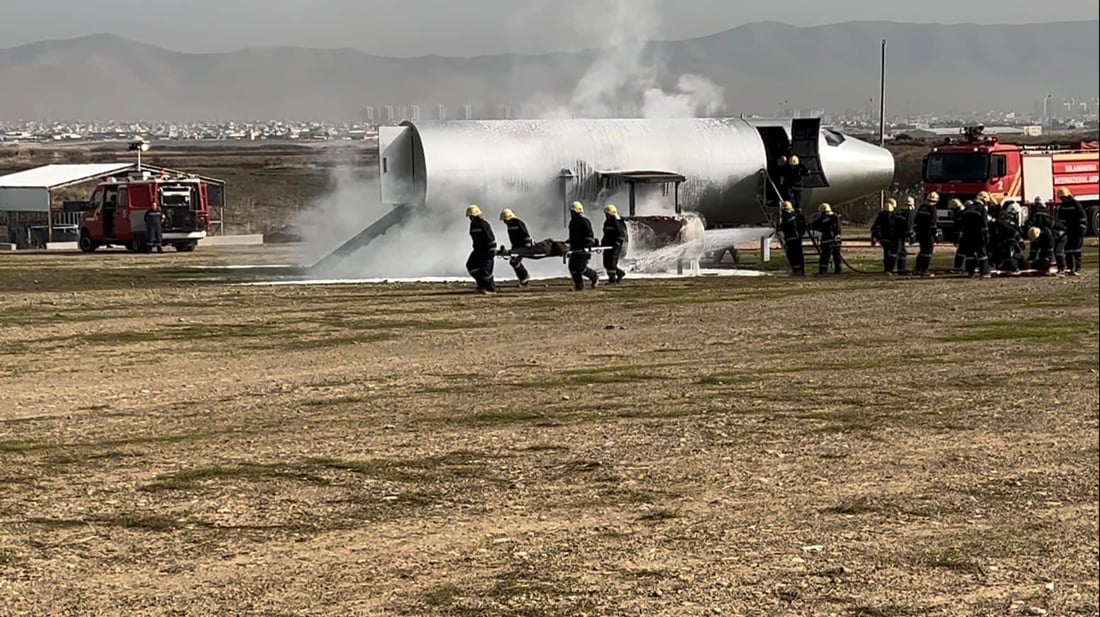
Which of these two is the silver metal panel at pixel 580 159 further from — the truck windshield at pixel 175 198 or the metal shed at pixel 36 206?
the metal shed at pixel 36 206

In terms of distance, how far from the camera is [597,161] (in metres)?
26.8

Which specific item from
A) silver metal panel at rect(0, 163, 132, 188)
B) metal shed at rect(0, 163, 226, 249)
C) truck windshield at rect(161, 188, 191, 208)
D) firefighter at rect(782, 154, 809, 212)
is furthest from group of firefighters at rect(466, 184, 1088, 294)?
silver metal panel at rect(0, 163, 132, 188)

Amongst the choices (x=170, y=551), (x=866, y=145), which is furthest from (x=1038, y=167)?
(x=170, y=551)

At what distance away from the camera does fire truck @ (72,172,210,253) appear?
130 feet

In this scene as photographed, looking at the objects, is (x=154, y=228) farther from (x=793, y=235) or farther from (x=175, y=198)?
(x=793, y=235)

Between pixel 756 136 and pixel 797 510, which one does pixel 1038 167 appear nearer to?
pixel 756 136

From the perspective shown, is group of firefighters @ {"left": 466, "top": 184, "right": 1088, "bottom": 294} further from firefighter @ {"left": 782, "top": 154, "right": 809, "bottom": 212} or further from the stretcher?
firefighter @ {"left": 782, "top": 154, "right": 809, "bottom": 212}

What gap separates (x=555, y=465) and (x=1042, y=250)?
1672cm

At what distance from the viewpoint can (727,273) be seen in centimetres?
2730

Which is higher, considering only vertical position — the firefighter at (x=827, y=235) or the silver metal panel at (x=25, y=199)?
the silver metal panel at (x=25, y=199)

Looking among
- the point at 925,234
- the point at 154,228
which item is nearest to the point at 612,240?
the point at 925,234

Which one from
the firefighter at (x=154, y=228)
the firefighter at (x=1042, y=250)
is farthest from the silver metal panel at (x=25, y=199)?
the firefighter at (x=1042, y=250)

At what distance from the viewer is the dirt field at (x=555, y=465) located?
7258mm

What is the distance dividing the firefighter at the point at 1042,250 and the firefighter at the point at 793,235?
3.69 meters
